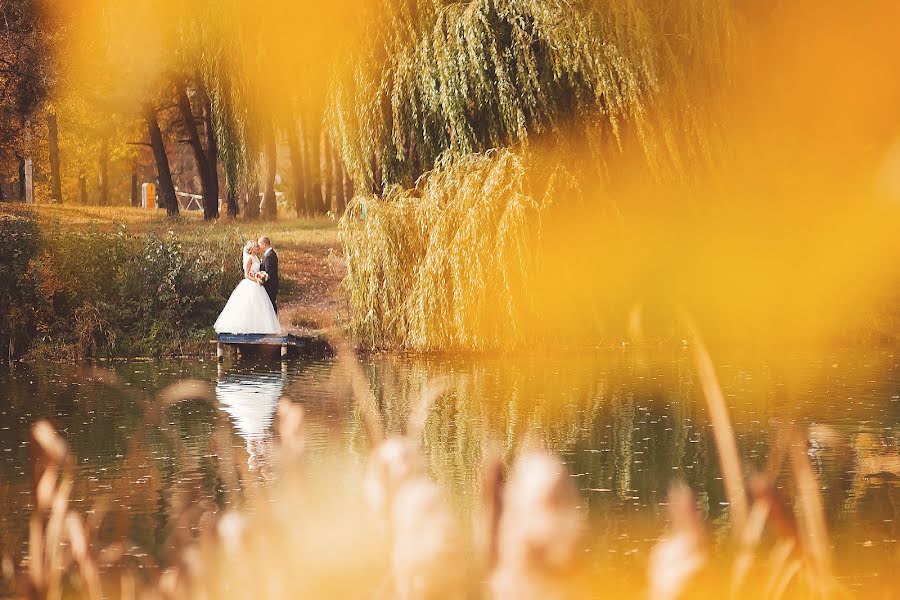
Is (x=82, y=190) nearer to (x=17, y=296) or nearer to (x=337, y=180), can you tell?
(x=337, y=180)

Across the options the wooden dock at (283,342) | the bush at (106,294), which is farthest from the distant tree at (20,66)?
the wooden dock at (283,342)

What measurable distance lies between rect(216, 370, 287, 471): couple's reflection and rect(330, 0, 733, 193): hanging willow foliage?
3.93m

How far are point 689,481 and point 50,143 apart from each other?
33.3 m

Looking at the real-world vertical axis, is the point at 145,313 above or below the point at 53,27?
below

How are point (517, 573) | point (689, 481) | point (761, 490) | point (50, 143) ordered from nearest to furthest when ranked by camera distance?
point (517, 573)
point (761, 490)
point (689, 481)
point (50, 143)

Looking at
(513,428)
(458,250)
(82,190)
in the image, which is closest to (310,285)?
(458,250)

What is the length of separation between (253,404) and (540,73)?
630cm

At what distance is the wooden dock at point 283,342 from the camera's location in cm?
2005

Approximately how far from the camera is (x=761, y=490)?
277cm

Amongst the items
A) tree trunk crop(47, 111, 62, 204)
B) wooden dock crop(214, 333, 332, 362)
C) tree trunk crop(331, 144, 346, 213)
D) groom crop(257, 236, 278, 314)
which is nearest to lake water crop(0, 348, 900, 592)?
wooden dock crop(214, 333, 332, 362)

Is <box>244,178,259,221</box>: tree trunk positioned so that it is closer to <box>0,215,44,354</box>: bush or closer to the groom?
<box>0,215,44,354</box>: bush

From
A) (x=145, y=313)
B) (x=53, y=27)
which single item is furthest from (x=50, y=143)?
(x=145, y=313)

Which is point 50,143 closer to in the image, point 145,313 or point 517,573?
point 145,313

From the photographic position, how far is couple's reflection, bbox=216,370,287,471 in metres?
11.8
